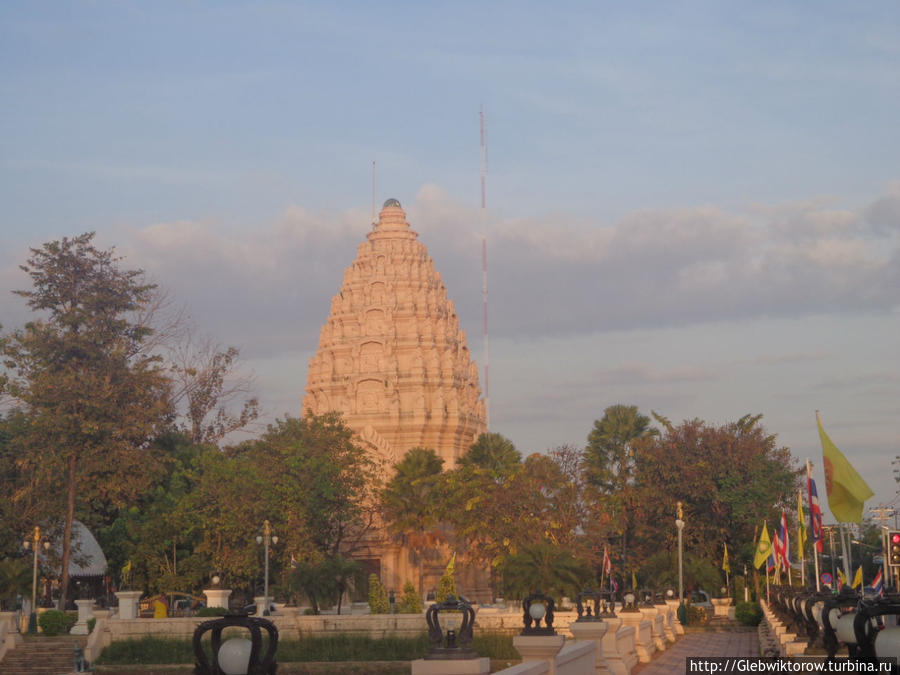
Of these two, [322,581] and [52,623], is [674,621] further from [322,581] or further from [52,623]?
[52,623]

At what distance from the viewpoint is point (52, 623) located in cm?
4078

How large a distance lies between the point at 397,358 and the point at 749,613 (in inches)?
1776

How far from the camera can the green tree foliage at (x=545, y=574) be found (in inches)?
1913


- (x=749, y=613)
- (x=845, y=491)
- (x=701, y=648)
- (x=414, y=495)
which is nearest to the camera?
(x=845, y=491)

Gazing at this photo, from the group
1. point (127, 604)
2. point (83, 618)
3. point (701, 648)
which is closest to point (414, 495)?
point (83, 618)

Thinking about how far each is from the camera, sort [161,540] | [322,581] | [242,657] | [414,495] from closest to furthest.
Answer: [242,657]
[322,581]
[161,540]
[414,495]

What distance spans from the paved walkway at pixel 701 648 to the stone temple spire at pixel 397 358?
43.3 metres

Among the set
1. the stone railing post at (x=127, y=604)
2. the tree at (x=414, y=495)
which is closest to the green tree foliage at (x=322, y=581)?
the stone railing post at (x=127, y=604)

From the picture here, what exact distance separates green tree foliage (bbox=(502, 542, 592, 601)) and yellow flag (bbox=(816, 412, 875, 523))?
31.7 m

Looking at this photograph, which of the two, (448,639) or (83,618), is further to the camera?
(83,618)

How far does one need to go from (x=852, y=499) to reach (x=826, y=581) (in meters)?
37.4

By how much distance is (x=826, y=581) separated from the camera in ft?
171

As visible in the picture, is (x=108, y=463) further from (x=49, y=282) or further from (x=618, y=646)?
(x=618, y=646)

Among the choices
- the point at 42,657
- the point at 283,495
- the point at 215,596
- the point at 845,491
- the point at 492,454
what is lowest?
the point at 42,657
